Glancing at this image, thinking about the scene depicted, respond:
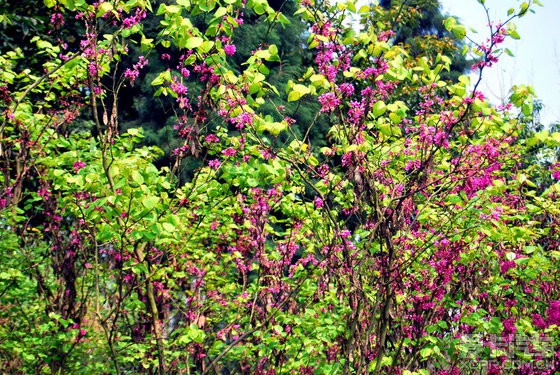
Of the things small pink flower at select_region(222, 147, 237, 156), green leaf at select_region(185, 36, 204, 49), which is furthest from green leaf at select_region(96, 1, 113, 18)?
small pink flower at select_region(222, 147, 237, 156)

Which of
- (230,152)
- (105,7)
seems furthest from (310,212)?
(105,7)

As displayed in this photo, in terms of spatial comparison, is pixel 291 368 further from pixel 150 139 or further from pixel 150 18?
pixel 150 18

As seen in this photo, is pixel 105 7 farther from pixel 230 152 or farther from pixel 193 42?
pixel 230 152

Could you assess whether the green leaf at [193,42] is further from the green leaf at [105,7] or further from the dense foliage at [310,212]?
the green leaf at [105,7]

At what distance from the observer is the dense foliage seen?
381cm

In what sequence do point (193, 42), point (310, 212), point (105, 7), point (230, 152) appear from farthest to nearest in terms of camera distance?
point (310, 212) → point (230, 152) → point (105, 7) → point (193, 42)

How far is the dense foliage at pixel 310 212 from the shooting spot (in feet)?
12.5

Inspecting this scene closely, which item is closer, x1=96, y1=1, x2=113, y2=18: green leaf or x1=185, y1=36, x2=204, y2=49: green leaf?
x1=185, y1=36, x2=204, y2=49: green leaf

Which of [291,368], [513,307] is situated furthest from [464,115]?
[291,368]

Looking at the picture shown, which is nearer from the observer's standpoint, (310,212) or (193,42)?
(193,42)

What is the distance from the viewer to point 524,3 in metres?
3.64

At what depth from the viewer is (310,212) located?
17.6ft

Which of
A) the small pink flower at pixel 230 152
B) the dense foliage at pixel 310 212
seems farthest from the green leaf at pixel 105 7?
A: the small pink flower at pixel 230 152

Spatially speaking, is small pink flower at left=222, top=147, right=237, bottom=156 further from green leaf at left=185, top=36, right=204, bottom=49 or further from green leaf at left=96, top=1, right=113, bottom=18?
green leaf at left=96, top=1, right=113, bottom=18
